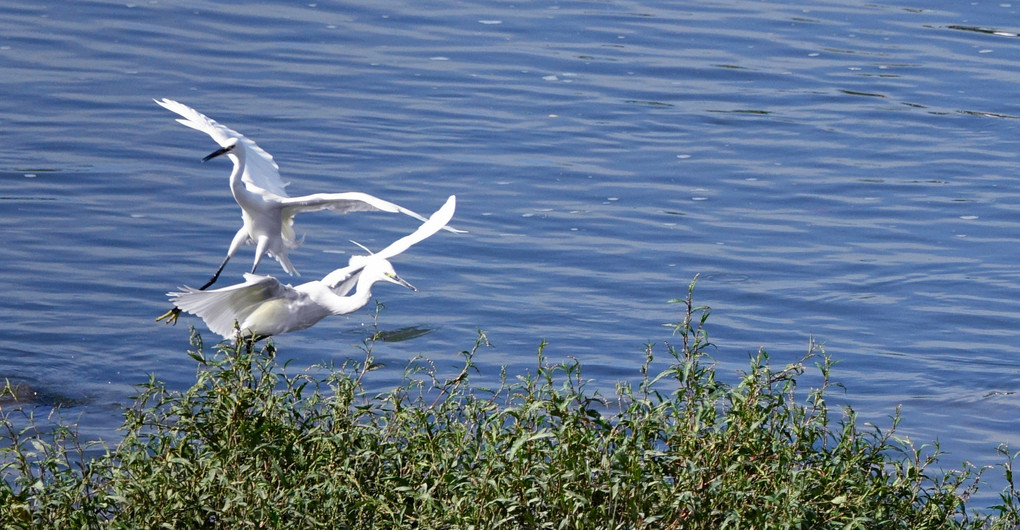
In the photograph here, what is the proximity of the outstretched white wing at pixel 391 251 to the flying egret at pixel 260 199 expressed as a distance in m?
0.54

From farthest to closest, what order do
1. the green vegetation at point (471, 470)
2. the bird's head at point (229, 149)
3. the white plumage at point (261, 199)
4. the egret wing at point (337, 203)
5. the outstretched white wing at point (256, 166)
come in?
the outstretched white wing at point (256, 166)
the bird's head at point (229, 149)
the white plumage at point (261, 199)
the egret wing at point (337, 203)
the green vegetation at point (471, 470)

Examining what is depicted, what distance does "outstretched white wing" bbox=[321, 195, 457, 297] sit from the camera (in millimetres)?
6297

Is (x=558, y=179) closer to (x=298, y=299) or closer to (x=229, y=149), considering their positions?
(x=229, y=149)

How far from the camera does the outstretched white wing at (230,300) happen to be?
5.88 meters

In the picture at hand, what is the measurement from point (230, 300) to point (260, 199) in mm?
1688

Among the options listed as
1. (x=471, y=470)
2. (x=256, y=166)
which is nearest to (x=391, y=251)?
(x=256, y=166)

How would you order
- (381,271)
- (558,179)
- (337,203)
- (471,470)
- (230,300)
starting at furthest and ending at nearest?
1. (558,179)
2. (337,203)
3. (381,271)
4. (230,300)
5. (471,470)

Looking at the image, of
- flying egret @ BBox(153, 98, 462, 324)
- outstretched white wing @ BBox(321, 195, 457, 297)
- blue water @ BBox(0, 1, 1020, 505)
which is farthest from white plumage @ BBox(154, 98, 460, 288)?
blue water @ BBox(0, 1, 1020, 505)

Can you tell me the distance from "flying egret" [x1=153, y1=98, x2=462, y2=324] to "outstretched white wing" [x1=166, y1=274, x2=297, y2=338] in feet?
3.20

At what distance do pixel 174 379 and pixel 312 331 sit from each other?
1.25 meters

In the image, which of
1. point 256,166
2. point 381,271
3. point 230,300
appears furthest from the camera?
point 256,166

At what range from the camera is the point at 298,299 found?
6.36 metres

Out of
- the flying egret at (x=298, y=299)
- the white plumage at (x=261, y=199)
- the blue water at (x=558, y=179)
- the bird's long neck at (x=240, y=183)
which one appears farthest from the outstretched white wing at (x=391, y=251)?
the blue water at (x=558, y=179)

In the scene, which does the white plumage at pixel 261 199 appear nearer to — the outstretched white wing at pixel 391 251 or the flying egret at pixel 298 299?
the outstretched white wing at pixel 391 251
